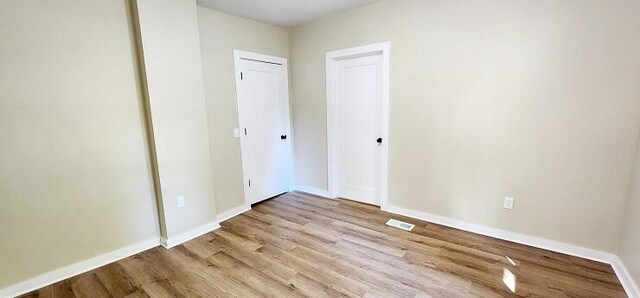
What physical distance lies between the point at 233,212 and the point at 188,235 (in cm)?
67

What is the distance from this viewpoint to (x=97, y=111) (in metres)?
2.28

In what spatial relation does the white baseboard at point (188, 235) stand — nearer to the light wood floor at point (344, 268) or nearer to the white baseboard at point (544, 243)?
the light wood floor at point (344, 268)

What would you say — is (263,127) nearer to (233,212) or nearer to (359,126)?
(233,212)

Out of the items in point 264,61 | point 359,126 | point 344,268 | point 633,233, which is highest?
point 264,61

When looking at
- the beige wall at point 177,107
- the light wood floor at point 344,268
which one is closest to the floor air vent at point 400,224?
the light wood floor at point 344,268

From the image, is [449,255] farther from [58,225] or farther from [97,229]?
[58,225]

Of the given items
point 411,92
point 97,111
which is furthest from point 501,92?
point 97,111

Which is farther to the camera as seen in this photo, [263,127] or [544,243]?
[263,127]

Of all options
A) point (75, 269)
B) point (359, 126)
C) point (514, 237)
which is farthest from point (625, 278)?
point (75, 269)

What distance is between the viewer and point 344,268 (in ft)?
7.37

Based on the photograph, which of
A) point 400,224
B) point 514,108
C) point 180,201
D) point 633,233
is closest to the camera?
point 633,233

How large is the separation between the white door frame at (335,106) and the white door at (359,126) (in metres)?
0.06

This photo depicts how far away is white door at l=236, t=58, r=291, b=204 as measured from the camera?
350 centimetres

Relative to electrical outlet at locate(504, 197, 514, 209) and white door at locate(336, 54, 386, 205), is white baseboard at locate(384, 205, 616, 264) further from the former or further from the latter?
white door at locate(336, 54, 386, 205)
